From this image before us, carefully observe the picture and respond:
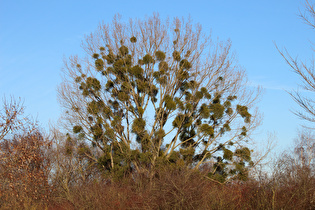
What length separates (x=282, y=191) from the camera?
9.07 m

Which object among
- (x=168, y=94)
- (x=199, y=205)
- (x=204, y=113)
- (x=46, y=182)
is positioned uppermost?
(x=168, y=94)

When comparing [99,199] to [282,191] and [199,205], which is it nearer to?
[199,205]

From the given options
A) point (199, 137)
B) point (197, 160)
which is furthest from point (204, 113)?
point (197, 160)

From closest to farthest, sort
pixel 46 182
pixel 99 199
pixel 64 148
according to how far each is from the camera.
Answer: pixel 99 199 → pixel 46 182 → pixel 64 148

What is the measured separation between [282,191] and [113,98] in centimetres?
1216

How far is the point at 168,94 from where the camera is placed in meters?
18.9

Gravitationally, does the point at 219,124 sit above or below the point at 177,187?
above

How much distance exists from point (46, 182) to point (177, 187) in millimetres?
7911

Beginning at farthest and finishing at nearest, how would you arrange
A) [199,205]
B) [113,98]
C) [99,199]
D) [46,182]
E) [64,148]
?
[113,98]
[64,148]
[46,182]
[99,199]
[199,205]

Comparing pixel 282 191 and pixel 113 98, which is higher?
pixel 113 98

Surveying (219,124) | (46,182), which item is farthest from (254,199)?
(219,124)

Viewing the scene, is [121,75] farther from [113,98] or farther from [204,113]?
[204,113]

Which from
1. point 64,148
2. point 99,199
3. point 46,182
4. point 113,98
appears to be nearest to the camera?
point 99,199

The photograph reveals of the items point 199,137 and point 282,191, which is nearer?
point 282,191
